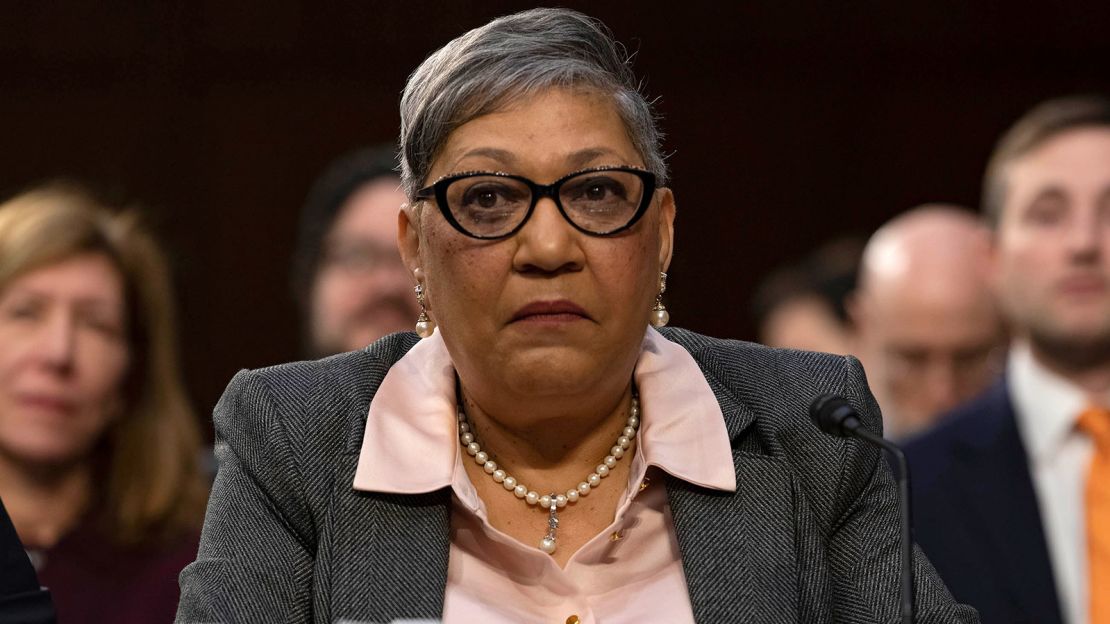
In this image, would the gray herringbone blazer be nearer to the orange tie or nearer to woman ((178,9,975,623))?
woman ((178,9,975,623))

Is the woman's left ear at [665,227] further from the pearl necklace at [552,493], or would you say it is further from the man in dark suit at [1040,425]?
the man in dark suit at [1040,425]

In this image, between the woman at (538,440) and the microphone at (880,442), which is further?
the woman at (538,440)

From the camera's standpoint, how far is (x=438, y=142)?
6.28 ft

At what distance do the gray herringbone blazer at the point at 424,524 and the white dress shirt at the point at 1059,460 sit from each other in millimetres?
997

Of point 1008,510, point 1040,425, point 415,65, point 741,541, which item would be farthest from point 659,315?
point 415,65

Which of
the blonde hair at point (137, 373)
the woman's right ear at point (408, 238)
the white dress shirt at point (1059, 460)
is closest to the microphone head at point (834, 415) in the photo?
the woman's right ear at point (408, 238)

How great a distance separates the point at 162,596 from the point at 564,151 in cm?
149

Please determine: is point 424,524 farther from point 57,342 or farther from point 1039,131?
point 1039,131

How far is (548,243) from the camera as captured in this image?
1.82 m

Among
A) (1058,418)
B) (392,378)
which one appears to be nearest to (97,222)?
(392,378)

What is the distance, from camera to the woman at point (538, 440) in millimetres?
1851

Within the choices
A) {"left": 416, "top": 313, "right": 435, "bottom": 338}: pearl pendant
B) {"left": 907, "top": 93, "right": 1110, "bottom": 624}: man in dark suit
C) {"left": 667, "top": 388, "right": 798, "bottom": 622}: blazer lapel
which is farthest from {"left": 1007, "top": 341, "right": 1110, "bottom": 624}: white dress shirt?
{"left": 416, "top": 313, "right": 435, "bottom": 338}: pearl pendant

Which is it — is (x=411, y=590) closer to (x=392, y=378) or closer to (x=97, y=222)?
(x=392, y=378)

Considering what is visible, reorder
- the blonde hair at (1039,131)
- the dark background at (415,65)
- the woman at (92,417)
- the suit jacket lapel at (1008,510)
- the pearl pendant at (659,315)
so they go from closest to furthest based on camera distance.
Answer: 1. the pearl pendant at (659,315)
2. the suit jacket lapel at (1008,510)
3. the woman at (92,417)
4. the blonde hair at (1039,131)
5. the dark background at (415,65)
